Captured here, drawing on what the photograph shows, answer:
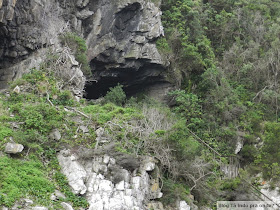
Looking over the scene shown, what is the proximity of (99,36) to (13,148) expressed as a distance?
32.8 ft

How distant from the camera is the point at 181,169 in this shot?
41.0 feet

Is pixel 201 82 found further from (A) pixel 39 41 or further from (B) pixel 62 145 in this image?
(B) pixel 62 145

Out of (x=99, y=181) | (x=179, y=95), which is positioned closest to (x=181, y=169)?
(x=99, y=181)

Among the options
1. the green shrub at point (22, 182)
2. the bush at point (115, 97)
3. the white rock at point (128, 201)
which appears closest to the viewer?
the green shrub at point (22, 182)

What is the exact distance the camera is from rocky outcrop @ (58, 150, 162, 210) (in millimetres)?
9508

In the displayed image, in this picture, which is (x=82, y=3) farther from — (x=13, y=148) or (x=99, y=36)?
(x=13, y=148)

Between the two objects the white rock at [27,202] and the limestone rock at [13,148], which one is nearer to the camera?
the white rock at [27,202]

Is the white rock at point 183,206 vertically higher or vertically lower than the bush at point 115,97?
lower

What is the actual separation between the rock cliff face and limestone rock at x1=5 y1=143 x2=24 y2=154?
536 centimetres

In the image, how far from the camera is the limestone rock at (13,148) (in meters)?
9.28

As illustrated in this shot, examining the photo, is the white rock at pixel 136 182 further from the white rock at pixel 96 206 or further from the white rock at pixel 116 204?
the white rock at pixel 96 206

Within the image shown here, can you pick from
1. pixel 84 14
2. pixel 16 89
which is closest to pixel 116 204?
pixel 16 89

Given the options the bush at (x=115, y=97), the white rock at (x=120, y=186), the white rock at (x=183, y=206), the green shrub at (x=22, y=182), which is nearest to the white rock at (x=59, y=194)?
the green shrub at (x=22, y=182)

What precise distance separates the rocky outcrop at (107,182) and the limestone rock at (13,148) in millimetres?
1259
